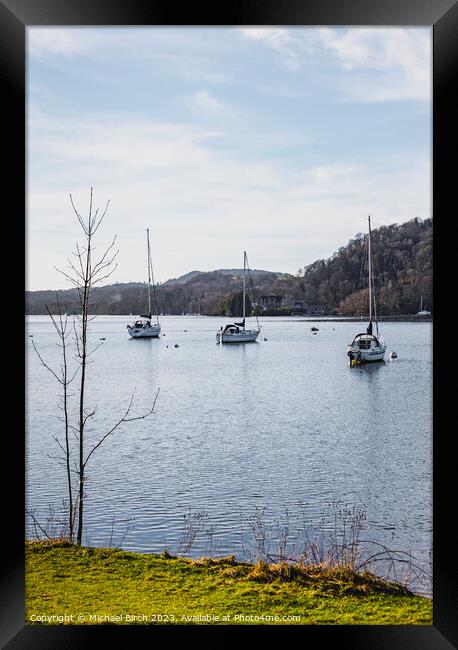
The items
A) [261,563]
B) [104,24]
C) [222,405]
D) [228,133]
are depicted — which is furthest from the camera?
[228,133]

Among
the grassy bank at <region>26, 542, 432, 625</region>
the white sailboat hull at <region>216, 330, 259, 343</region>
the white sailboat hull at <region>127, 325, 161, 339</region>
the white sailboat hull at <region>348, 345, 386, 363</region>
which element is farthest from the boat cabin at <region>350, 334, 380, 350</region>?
the grassy bank at <region>26, 542, 432, 625</region>

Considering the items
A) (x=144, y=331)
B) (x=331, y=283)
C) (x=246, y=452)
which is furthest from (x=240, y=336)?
(x=246, y=452)

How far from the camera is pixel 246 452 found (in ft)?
30.9

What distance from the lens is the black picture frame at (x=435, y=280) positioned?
2.00 m

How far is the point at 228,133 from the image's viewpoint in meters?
25.1

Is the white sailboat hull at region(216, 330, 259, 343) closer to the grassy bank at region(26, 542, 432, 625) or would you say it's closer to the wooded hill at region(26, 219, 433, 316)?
the wooded hill at region(26, 219, 433, 316)

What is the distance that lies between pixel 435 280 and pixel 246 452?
7628mm

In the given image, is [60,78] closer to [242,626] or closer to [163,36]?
[163,36]

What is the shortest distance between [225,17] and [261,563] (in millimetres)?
1896

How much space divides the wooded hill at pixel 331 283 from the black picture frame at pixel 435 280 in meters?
12.5

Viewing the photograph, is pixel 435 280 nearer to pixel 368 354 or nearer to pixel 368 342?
pixel 368 342

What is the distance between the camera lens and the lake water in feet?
18.5

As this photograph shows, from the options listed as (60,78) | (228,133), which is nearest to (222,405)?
(60,78)

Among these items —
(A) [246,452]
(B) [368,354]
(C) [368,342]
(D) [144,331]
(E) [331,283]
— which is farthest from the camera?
(D) [144,331]
